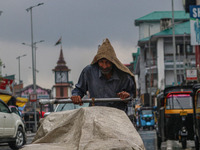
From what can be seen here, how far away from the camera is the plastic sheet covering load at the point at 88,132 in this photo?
457cm

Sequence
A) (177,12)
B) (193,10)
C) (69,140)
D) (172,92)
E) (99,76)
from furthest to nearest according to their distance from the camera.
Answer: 1. (177,12)
2. (193,10)
3. (172,92)
4. (99,76)
5. (69,140)

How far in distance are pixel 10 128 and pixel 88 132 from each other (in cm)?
1419

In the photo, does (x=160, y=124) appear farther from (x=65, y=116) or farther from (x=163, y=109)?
(x=65, y=116)

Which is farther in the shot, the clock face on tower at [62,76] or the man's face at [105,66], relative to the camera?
the clock face on tower at [62,76]

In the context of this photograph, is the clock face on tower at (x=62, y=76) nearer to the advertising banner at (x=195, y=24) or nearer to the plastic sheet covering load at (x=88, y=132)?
the advertising banner at (x=195, y=24)

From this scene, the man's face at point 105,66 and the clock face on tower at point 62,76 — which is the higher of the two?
the clock face on tower at point 62,76

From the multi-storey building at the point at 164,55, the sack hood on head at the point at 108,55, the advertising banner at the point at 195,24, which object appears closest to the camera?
the sack hood on head at the point at 108,55

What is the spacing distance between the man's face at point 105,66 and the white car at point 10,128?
11.7m

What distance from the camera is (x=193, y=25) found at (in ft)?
93.1

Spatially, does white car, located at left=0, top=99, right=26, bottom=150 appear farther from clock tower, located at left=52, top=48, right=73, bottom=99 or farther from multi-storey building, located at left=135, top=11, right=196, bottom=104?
clock tower, located at left=52, top=48, right=73, bottom=99

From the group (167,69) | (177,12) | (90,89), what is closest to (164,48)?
(167,69)

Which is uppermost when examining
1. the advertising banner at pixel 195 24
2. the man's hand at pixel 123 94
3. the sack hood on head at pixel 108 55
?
the advertising banner at pixel 195 24

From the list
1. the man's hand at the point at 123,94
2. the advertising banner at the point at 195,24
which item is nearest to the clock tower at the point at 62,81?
the advertising banner at the point at 195,24

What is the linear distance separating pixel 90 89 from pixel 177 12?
8951 cm
